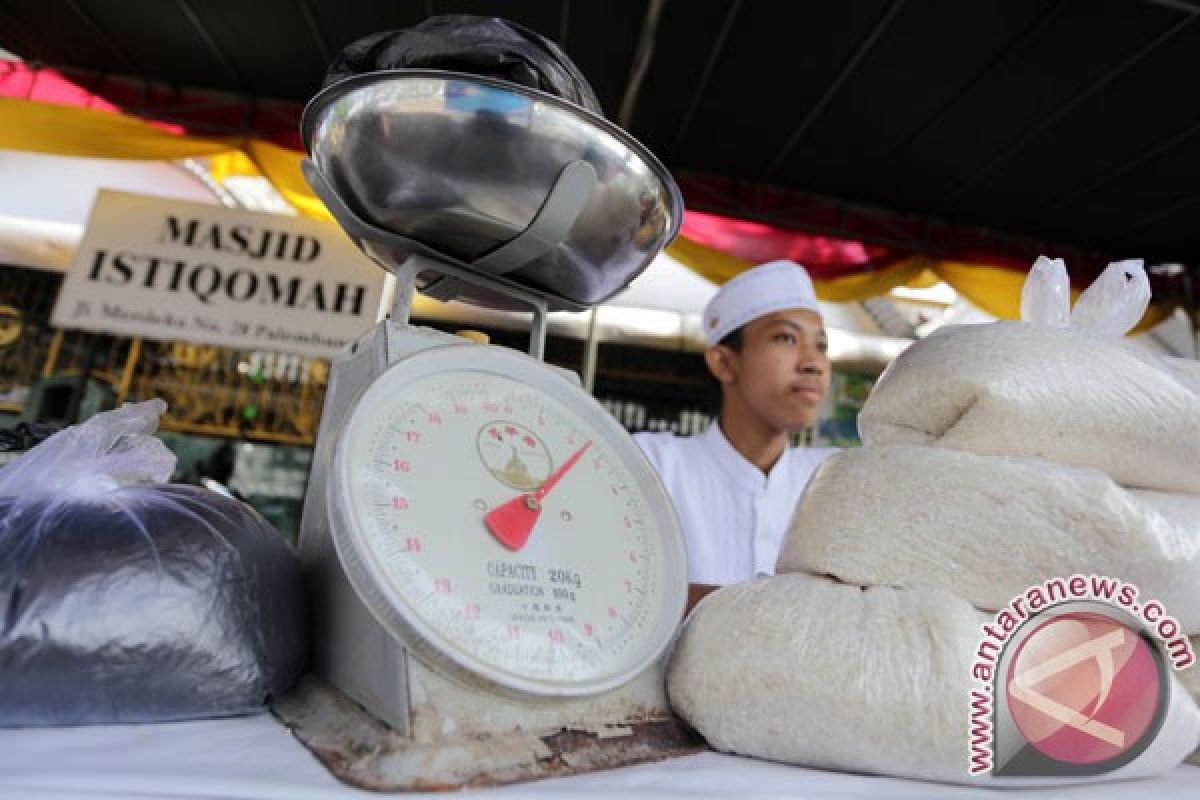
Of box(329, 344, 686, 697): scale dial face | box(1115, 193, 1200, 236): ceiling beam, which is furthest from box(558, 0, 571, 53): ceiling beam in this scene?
box(1115, 193, 1200, 236): ceiling beam

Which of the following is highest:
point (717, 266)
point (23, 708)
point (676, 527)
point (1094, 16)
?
point (1094, 16)

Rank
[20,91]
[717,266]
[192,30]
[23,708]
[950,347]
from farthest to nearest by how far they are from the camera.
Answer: [717,266]
[20,91]
[192,30]
[950,347]
[23,708]

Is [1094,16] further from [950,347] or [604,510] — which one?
[604,510]

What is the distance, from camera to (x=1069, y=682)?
391mm

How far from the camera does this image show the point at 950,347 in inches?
18.1

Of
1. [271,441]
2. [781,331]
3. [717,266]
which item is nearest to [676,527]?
[781,331]

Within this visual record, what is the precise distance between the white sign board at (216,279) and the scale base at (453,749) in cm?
217

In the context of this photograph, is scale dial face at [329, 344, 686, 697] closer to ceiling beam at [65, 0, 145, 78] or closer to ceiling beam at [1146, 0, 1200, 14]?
ceiling beam at [1146, 0, 1200, 14]

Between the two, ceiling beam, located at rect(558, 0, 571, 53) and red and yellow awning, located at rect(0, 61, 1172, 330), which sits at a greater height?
ceiling beam, located at rect(558, 0, 571, 53)

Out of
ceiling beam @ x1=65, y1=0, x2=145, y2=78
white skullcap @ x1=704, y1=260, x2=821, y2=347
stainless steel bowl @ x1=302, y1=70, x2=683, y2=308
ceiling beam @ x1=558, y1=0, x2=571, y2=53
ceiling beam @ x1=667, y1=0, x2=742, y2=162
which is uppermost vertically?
ceiling beam @ x1=667, y1=0, x2=742, y2=162

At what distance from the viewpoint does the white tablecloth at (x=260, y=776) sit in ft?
0.93

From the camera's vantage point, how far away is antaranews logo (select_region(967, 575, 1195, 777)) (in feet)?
1.22

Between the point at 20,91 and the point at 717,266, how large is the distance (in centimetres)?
248

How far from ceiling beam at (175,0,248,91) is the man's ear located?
180 centimetres
